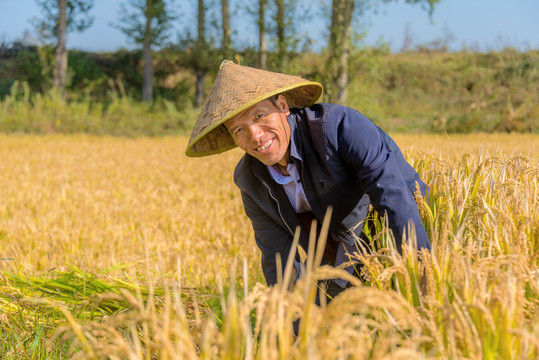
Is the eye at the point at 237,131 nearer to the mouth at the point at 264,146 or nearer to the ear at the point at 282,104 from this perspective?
the mouth at the point at 264,146

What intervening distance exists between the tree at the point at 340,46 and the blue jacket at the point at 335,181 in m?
12.0

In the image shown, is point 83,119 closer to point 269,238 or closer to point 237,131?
point 269,238

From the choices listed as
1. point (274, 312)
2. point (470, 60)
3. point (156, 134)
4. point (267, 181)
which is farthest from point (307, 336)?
point (470, 60)

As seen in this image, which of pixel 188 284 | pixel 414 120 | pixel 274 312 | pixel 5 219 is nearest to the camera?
pixel 274 312

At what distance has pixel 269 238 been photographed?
251 cm

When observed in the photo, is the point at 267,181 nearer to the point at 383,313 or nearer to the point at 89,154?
the point at 383,313

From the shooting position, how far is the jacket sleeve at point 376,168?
69.1 inches

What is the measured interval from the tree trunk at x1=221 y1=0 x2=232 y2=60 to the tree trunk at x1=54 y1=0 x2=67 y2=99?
5524mm

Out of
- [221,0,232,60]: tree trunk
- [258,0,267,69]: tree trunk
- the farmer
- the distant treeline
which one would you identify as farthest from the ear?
[221,0,232,60]: tree trunk

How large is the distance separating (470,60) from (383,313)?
21.3 meters

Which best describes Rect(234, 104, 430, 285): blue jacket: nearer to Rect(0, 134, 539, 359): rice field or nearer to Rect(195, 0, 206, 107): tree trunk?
Rect(0, 134, 539, 359): rice field

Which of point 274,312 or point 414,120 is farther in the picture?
point 414,120

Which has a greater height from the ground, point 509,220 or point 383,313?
point 509,220

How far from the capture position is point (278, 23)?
15.8m
